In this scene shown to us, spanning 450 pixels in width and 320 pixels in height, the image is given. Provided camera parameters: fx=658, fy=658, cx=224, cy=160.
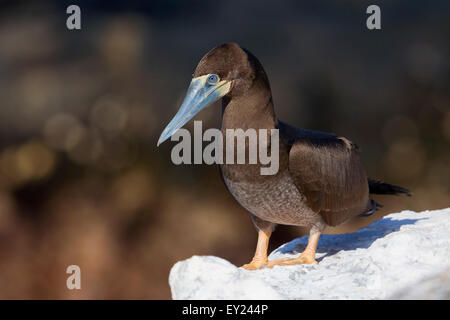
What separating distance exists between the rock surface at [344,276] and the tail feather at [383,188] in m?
0.85

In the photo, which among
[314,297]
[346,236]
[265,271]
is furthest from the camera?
[346,236]

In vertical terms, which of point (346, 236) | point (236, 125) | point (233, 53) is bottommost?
point (346, 236)

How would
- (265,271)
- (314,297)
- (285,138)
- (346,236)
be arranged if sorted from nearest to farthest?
(314,297)
(265,271)
(285,138)
(346,236)

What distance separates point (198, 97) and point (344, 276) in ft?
4.68

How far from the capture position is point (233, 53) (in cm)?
420

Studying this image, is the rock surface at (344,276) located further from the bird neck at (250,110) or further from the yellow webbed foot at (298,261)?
the bird neck at (250,110)

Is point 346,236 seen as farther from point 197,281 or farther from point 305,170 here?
point 197,281

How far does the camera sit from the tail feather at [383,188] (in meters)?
5.32

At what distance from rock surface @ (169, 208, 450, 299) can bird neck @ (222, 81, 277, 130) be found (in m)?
0.93

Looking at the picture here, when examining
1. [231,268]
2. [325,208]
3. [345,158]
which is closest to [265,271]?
[231,268]

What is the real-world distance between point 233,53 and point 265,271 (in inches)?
55.0

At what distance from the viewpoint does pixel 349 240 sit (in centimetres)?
512

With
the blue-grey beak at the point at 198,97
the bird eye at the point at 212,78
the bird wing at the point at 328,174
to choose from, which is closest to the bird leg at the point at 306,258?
the bird wing at the point at 328,174

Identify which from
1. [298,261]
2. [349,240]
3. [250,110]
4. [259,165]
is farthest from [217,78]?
[349,240]
